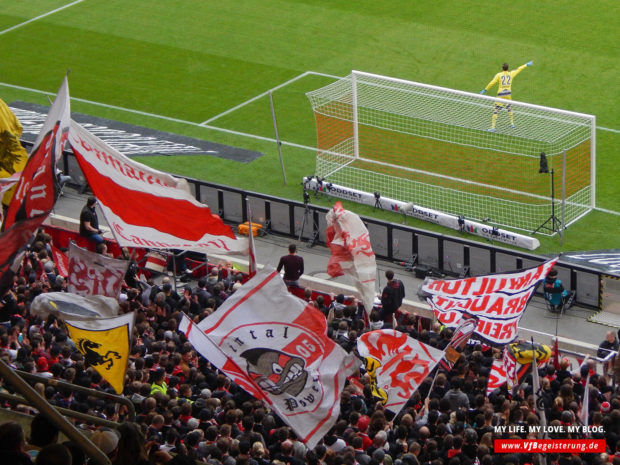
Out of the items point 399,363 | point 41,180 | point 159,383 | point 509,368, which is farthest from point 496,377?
point 41,180

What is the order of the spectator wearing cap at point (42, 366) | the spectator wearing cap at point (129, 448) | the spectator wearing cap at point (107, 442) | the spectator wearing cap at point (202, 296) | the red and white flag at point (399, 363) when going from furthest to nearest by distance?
the spectator wearing cap at point (202, 296) < the spectator wearing cap at point (42, 366) < the red and white flag at point (399, 363) < the spectator wearing cap at point (107, 442) < the spectator wearing cap at point (129, 448)

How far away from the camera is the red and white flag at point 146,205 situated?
15445 mm

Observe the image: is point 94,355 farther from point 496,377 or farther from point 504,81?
point 504,81

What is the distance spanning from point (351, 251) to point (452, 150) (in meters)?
9.16

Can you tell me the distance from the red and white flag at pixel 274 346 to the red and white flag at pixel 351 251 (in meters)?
3.85

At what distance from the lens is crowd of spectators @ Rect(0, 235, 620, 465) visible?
12.9 m

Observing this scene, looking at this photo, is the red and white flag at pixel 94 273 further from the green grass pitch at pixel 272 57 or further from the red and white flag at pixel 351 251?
the green grass pitch at pixel 272 57

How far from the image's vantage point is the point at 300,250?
23484mm

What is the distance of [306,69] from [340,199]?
7.26m

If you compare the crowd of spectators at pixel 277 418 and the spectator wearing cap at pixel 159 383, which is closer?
the crowd of spectators at pixel 277 418

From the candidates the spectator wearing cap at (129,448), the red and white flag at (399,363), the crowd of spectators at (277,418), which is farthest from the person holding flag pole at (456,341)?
the spectator wearing cap at (129,448)

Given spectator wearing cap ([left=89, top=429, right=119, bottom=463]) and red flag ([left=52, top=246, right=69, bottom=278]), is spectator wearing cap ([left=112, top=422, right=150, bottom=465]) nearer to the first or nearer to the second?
spectator wearing cap ([left=89, top=429, right=119, bottom=463])

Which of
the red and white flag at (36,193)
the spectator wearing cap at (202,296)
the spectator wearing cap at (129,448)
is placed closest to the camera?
the spectator wearing cap at (129,448)

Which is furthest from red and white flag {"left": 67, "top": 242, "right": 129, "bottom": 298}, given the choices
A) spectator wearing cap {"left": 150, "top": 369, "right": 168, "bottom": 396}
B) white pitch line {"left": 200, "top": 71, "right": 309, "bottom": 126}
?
white pitch line {"left": 200, "top": 71, "right": 309, "bottom": 126}
